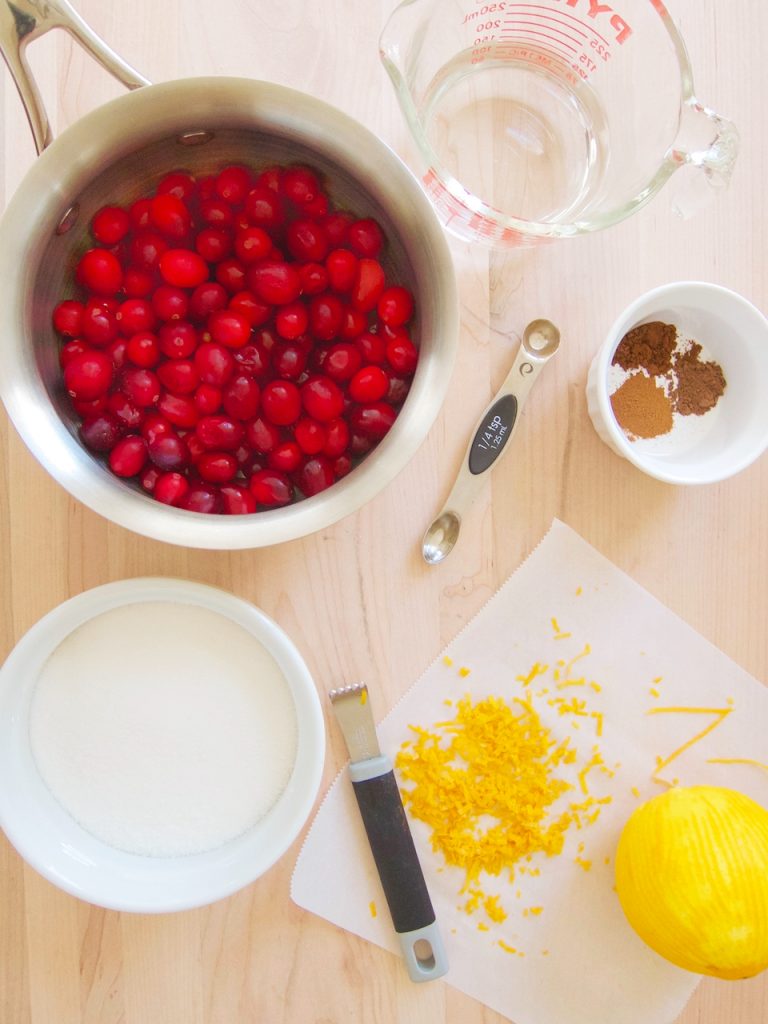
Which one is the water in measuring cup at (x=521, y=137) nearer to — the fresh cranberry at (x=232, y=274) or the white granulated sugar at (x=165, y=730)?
the fresh cranberry at (x=232, y=274)

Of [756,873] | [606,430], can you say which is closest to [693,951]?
[756,873]

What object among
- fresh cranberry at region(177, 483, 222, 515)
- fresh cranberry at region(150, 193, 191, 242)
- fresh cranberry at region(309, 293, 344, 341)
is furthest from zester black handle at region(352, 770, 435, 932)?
fresh cranberry at region(150, 193, 191, 242)

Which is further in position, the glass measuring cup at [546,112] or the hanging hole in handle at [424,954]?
the hanging hole in handle at [424,954]

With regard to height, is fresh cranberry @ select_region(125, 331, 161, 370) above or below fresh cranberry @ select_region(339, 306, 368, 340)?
below

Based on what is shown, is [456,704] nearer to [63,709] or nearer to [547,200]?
[63,709]

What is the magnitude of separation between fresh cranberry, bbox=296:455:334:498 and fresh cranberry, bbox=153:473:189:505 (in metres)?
0.09

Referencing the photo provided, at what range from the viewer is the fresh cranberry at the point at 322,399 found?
25.5 inches

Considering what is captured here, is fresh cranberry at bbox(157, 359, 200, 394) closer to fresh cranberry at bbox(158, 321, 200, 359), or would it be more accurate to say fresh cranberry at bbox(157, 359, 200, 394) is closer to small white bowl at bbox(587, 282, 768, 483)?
fresh cranberry at bbox(158, 321, 200, 359)

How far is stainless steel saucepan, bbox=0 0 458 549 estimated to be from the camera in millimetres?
569

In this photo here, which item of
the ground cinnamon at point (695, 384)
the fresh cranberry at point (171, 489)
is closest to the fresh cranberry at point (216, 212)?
the fresh cranberry at point (171, 489)

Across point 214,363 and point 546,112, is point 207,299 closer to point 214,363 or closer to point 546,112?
point 214,363

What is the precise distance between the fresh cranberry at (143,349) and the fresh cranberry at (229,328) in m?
0.05

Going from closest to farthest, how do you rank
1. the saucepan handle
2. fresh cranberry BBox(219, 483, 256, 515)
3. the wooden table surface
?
the saucepan handle, fresh cranberry BBox(219, 483, 256, 515), the wooden table surface

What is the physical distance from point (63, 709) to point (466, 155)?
2.00 ft
